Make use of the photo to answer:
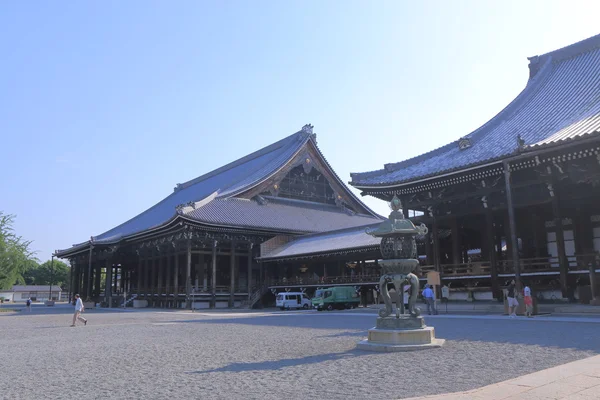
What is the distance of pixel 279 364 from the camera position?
31.1ft

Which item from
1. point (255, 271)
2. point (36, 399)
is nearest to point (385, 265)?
point (36, 399)

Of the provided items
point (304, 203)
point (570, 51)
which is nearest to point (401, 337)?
point (570, 51)

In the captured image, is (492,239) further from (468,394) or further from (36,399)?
(36,399)

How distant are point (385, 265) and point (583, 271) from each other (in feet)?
42.1

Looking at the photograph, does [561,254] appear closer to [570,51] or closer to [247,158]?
[570,51]

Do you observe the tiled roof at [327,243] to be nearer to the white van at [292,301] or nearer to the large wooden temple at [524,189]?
the white van at [292,301]

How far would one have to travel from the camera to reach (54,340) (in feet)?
51.5

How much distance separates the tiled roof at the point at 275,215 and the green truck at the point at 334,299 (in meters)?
11.2

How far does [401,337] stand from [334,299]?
2169 centimetres

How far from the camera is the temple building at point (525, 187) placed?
20.7 metres

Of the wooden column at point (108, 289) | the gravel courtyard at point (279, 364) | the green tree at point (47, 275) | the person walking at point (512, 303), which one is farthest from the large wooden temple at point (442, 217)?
the green tree at point (47, 275)

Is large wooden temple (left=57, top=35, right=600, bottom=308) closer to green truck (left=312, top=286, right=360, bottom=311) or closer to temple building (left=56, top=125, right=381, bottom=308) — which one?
temple building (left=56, top=125, right=381, bottom=308)

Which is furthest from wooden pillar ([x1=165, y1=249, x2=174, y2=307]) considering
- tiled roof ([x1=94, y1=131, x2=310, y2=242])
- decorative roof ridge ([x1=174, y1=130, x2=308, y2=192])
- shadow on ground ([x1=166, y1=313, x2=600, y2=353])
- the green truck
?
shadow on ground ([x1=166, y1=313, x2=600, y2=353])

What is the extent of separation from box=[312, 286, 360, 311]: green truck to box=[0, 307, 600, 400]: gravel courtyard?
17.5 metres
